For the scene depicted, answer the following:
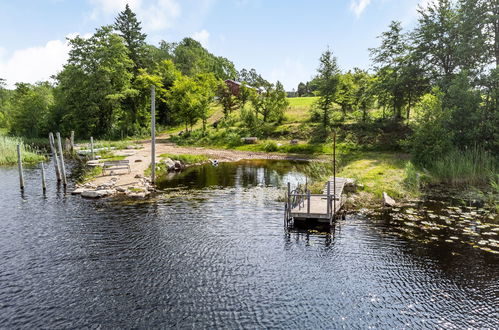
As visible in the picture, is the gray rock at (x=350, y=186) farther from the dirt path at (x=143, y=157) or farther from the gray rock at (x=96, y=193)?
the gray rock at (x=96, y=193)

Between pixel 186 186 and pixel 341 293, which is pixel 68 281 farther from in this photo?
pixel 186 186

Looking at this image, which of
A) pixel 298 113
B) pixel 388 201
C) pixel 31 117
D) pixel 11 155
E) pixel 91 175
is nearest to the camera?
pixel 388 201

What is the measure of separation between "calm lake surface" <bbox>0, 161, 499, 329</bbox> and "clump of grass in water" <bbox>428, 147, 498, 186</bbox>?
1173 cm

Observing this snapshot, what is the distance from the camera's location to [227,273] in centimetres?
1413

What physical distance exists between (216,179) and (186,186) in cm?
411

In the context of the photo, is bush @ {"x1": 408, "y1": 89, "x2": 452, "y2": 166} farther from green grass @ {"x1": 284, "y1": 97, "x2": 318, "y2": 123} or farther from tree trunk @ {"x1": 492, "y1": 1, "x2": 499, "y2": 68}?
green grass @ {"x1": 284, "y1": 97, "x2": 318, "y2": 123}

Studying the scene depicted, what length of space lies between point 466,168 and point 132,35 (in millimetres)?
66911

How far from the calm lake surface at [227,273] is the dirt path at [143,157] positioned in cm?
669

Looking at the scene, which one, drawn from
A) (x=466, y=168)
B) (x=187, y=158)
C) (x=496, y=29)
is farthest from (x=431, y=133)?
(x=187, y=158)

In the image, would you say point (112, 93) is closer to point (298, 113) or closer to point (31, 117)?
point (31, 117)

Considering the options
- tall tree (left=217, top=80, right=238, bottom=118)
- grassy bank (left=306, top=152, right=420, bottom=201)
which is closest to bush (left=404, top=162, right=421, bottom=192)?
grassy bank (left=306, top=152, right=420, bottom=201)

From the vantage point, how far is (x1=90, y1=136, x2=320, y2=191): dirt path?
29250 mm

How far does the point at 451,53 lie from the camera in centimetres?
3944

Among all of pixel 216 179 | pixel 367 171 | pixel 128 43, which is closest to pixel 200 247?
pixel 216 179
